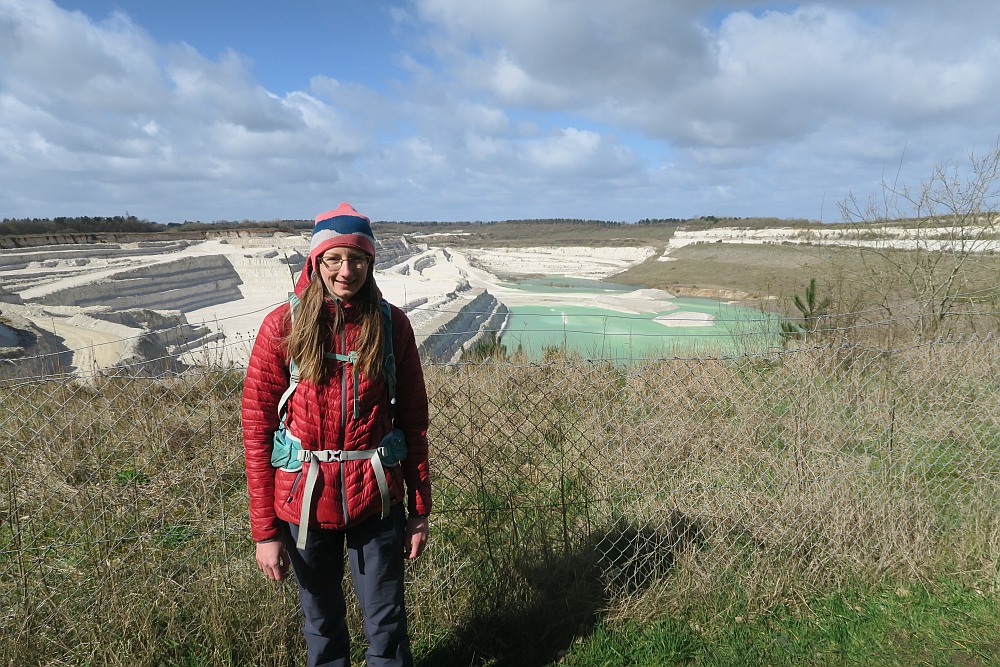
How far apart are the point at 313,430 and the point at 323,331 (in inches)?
11.3

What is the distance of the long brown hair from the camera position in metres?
1.60

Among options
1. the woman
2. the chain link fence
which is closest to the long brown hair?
the woman

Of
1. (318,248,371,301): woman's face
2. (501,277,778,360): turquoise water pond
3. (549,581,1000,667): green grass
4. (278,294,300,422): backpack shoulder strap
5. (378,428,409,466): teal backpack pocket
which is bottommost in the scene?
(501,277,778,360): turquoise water pond

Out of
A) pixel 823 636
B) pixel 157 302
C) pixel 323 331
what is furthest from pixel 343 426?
pixel 157 302

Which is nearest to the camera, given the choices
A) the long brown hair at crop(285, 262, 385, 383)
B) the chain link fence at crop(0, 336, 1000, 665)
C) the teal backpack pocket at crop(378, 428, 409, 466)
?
the long brown hair at crop(285, 262, 385, 383)

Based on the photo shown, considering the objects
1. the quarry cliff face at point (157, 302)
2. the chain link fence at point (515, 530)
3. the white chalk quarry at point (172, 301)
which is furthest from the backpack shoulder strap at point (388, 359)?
the quarry cliff face at point (157, 302)

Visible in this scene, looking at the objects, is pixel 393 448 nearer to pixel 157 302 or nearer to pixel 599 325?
pixel 599 325

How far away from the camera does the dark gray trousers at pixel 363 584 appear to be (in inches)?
68.9

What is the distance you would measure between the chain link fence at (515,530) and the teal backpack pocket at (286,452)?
35.3 inches

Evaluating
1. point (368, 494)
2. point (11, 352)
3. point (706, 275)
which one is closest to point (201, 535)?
point (368, 494)

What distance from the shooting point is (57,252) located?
81.1 feet

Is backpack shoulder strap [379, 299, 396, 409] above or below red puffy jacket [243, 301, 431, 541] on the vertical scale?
above

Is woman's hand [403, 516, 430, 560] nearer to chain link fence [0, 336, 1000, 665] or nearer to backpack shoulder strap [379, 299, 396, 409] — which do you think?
backpack shoulder strap [379, 299, 396, 409]

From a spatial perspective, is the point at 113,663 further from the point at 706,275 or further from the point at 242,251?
the point at 706,275
